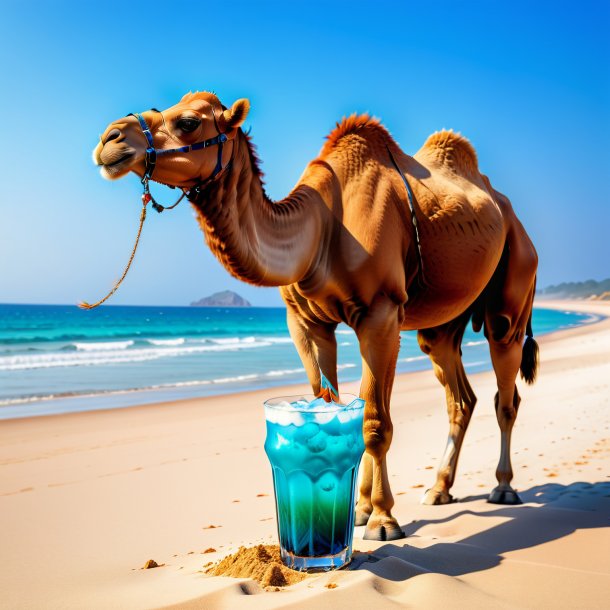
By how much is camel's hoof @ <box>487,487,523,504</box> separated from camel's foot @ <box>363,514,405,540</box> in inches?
50.6

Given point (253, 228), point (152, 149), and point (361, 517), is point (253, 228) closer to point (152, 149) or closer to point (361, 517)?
point (152, 149)

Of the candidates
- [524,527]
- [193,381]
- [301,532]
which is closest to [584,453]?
[524,527]

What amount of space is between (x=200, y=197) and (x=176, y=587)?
A: 1.77 m

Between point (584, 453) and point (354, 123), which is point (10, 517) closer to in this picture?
point (354, 123)

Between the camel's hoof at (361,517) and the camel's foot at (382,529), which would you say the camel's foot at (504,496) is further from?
the camel's foot at (382,529)

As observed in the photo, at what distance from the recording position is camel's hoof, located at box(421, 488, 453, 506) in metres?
4.93

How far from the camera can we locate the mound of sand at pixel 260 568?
288 centimetres

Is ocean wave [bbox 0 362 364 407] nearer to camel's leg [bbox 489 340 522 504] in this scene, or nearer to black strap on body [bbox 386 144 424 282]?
camel's leg [bbox 489 340 522 504]

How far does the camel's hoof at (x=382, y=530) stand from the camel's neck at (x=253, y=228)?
146cm

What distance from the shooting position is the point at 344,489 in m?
3.04

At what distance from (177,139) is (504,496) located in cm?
341

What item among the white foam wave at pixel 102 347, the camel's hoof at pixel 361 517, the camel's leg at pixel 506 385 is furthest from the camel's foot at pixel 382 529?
the white foam wave at pixel 102 347

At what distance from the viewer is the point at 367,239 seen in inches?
156

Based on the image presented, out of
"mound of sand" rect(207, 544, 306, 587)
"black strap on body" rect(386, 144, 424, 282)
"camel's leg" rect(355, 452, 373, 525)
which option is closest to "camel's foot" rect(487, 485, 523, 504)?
"camel's leg" rect(355, 452, 373, 525)
